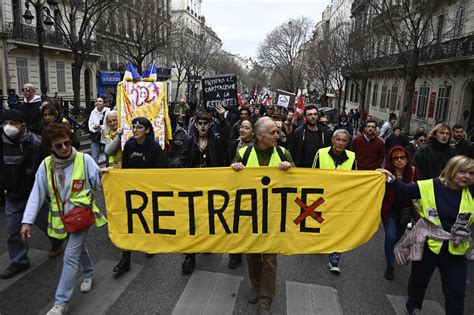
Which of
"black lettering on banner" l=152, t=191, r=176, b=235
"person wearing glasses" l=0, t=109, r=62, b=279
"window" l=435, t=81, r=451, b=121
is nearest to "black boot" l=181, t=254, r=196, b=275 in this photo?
"black lettering on banner" l=152, t=191, r=176, b=235

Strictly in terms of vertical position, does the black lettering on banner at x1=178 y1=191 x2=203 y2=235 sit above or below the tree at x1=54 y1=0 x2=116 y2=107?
below

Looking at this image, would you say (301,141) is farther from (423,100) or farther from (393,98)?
(393,98)

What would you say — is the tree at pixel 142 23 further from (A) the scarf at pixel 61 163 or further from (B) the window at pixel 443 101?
(A) the scarf at pixel 61 163

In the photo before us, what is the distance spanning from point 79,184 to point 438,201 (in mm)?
3347

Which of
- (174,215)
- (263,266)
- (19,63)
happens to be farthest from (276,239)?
(19,63)

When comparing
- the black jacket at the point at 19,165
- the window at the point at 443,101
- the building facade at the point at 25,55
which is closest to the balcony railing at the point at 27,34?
the building facade at the point at 25,55

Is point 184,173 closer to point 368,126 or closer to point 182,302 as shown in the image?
point 182,302

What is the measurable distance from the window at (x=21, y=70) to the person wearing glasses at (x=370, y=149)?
25.0 meters

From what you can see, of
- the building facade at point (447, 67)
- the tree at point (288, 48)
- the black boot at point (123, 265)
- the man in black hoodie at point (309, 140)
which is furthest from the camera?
the tree at point (288, 48)

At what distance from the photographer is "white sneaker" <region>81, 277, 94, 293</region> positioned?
3754 millimetres

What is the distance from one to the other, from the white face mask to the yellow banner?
1.32 metres

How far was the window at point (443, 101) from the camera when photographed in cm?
2078

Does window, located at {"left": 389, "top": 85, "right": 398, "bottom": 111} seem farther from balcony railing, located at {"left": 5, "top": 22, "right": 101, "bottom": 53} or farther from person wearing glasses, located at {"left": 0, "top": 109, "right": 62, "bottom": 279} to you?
person wearing glasses, located at {"left": 0, "top": 109, "right": 62, "bottom": 279}

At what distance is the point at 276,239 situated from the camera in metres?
3.60
